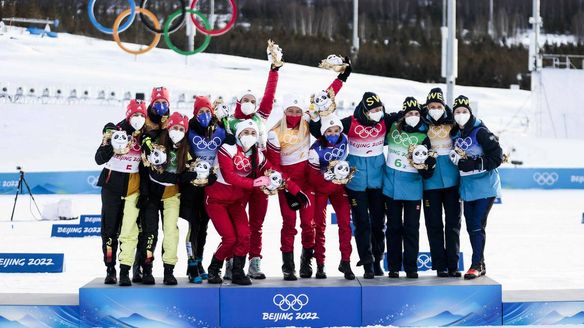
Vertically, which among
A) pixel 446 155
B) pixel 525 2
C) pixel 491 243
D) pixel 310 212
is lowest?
pixel 491 243

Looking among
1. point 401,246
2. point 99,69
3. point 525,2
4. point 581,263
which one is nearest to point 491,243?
point 581,263

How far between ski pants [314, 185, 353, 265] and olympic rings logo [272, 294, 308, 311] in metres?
0.71

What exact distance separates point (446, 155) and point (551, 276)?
106 inches

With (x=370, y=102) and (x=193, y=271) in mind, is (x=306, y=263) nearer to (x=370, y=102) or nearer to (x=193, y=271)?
(x=193, y=271)

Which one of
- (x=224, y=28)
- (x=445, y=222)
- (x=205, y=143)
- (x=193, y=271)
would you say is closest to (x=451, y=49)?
(x=224, y=28)

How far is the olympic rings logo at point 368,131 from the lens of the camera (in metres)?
8.02

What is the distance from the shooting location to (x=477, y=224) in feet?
26.4

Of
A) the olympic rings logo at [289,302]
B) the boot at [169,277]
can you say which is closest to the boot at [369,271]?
the olympic rings logo at [289,302]

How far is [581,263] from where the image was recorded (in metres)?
10.8

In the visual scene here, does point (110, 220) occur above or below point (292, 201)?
below

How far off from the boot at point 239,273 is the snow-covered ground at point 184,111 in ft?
7.04

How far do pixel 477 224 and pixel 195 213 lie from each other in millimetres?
2506

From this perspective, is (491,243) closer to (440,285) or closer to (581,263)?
(581,263)

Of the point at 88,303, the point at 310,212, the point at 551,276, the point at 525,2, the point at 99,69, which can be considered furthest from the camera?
the point at 525,2
